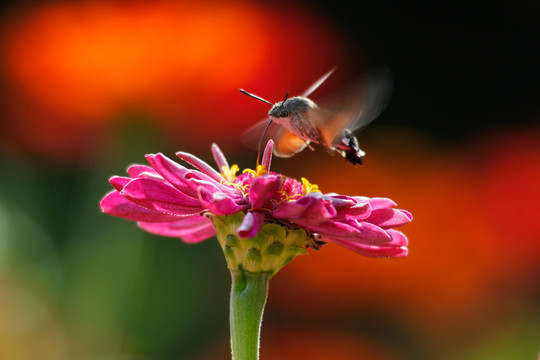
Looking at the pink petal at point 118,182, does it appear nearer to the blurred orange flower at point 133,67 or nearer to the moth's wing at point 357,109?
the moth's wing at point 357,109

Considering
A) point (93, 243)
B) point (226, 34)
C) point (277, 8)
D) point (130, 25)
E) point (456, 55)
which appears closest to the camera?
point (93, 243)

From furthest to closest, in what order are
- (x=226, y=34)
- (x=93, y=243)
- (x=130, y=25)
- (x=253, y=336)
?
(x=226, y=34), (x=130, y=25), (x=93, y=243), (x=253, y=336)

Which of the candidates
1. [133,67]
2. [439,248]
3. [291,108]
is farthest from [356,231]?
[439,248]

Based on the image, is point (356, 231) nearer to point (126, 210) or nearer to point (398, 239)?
point (398, 239)

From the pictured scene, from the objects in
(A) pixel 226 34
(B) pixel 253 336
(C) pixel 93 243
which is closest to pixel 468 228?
(A) pixel 226 34

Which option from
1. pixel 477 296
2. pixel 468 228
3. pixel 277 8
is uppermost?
pixel 277 8

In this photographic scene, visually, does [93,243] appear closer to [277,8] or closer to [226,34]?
[226,34]

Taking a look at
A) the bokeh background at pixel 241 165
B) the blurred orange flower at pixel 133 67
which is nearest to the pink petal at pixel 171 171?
the bokeh background at pixel 241 165
